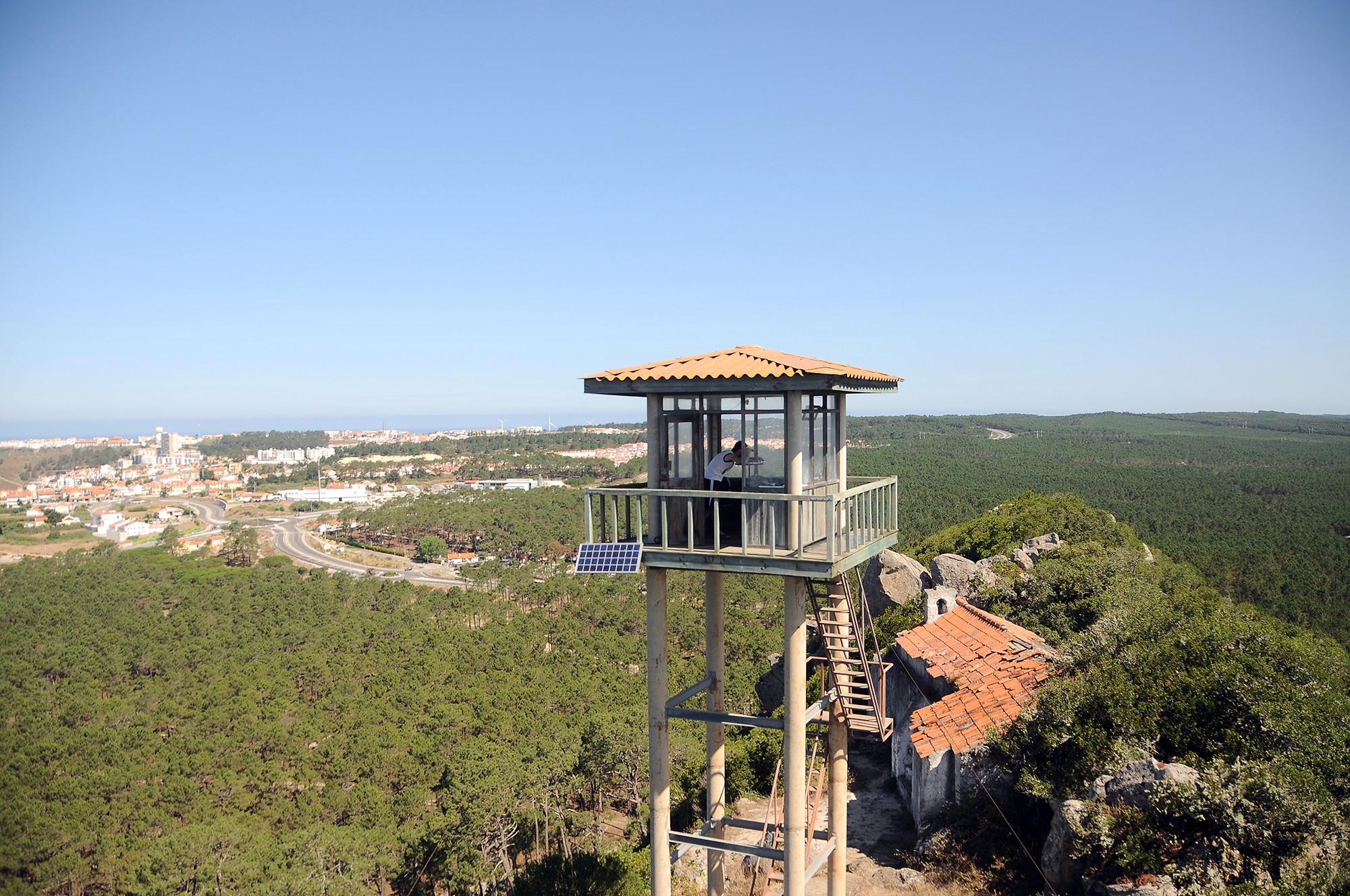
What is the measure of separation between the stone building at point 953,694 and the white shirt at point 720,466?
5927 mm

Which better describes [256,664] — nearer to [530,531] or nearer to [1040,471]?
[530,531]

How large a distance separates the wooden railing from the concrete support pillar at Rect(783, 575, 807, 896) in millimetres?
499

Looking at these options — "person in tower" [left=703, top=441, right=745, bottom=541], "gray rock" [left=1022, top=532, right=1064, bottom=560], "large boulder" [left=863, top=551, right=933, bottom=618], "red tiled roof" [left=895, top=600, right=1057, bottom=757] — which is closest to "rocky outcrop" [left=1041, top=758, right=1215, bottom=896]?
"red tiled roof" [left=895, top=600, right=1057, bottom=757]

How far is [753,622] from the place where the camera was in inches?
1694

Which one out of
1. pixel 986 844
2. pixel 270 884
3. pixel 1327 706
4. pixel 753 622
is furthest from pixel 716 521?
pixel 753 622

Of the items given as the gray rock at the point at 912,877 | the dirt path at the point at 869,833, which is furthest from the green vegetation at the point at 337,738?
the gray rock at the point at 912,877

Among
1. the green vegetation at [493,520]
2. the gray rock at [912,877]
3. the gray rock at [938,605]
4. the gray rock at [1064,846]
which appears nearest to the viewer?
the gray rock at [1064,846]

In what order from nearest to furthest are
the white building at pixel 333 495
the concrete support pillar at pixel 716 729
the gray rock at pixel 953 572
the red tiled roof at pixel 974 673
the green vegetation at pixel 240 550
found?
the concrete support pillar at pixel 716 729
the red tiled roof at pixel 974 673
the gray rock at pixel 953 572
the green vegetation at pixel 240 550
the white building at pixel 333 495

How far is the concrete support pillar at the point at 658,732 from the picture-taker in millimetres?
8883

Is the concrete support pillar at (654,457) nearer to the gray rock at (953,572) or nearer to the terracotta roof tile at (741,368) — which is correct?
the terracotta roof tile at (741,368)

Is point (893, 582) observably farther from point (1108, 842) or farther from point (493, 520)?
point (493, 520)

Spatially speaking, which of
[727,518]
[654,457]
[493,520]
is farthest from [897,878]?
[493,520]

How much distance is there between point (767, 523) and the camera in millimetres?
8539

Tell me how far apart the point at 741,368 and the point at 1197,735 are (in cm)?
759
